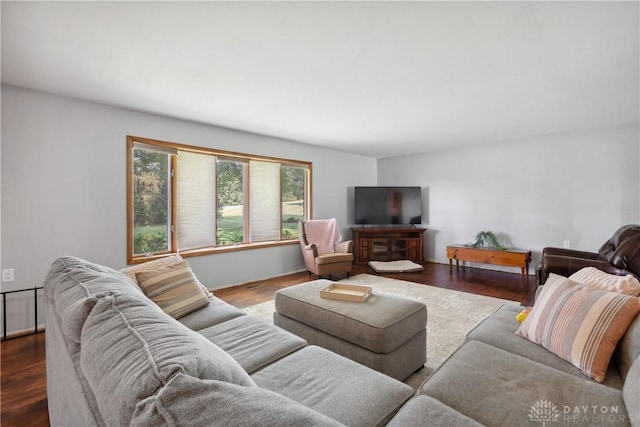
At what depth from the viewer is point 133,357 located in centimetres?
63

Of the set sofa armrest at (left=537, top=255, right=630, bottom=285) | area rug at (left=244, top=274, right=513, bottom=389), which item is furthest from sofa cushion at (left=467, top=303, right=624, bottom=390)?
sofa armrest at (left=537, top=255, right=630, bottom=285)

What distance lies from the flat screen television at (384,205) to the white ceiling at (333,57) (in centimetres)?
252

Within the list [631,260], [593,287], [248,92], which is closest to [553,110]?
[631,260]

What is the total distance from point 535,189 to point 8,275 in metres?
6.87

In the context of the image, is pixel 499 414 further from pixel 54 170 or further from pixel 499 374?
pixel 54 170

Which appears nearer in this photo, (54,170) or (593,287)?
(593,287)

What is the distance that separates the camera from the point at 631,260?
234 cm

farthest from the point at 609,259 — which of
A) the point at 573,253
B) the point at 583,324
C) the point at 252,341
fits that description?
the point at 252,341

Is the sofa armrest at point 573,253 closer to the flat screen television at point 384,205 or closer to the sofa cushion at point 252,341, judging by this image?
the sofa cushion at point 252,341

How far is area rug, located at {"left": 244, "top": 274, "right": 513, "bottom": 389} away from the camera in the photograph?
2.26 m

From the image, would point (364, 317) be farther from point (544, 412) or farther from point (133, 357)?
point (133, 357)

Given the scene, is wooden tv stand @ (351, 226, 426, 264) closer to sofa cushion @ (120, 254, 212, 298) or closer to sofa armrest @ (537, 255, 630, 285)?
sofa armrest @ (537, 255, 630, 285)

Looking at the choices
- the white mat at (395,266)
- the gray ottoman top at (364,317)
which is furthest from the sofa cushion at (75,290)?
the white mat at (395,266)

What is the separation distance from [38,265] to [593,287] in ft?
14.1
